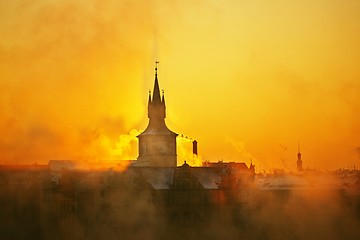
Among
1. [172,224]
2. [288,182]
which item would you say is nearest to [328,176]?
[288,182]

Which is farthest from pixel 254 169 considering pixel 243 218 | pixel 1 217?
pixel 1 217

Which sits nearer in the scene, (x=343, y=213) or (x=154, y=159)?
(x=343, y=213)

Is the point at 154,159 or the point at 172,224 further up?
the point at 154,159

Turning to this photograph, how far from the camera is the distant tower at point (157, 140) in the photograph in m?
118

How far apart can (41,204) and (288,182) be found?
119 feet

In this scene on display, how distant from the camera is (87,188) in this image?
92000 millimetres

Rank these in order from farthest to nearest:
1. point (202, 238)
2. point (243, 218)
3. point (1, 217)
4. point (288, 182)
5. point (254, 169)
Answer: point (254, 169)
point (288, 182)
point (243, 218)
point (202, 238)
point (1, 217)

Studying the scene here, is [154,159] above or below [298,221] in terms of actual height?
above

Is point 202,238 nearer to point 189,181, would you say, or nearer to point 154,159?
point 189,181

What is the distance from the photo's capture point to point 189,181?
96.1 metres

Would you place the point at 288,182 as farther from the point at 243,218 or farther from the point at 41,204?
the point at 41,204

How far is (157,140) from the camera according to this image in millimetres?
118000

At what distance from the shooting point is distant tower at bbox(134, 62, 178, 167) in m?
118

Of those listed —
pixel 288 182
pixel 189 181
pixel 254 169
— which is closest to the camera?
pixel 189 181
